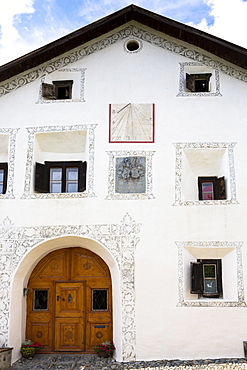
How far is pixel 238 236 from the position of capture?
28.7 ft

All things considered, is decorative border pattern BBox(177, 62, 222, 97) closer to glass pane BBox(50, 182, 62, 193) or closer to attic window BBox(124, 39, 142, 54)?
attic window BBox(124, 39, 142, 54)

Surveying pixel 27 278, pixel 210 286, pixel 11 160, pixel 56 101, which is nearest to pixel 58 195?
pixel 11 160

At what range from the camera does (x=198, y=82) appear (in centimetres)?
985

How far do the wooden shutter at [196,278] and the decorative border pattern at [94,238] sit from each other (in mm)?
1222

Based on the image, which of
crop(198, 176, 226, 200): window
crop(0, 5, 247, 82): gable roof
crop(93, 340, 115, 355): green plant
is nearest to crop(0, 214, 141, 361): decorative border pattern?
crop(93, 340, 115, 355): green plant

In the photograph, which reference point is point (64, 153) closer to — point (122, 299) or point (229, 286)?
point (122, 299)

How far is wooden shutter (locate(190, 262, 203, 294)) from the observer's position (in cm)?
Answer: 866

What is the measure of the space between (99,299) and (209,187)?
3.51m

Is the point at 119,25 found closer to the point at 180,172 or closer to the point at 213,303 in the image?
the point at 180,172

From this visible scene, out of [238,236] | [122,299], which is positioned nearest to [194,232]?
[238,236]

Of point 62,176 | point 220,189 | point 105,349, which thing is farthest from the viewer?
point 62,176

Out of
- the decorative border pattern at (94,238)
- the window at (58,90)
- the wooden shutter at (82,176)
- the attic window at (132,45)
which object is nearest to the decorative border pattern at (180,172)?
the decorative border pattern at (94,238)

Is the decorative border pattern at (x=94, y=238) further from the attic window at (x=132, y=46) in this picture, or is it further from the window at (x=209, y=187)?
the attic window at (x=132, y=46)

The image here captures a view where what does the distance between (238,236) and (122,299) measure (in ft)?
8.91
